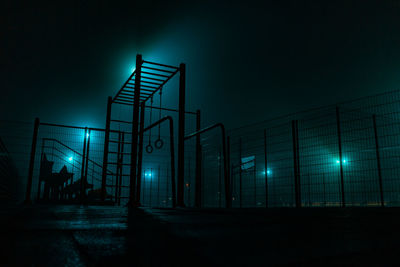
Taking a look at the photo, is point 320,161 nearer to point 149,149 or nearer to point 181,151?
point 181,151

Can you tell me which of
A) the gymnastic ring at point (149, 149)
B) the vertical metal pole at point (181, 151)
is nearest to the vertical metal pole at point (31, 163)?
the gymnastic ring at point (149, 149)

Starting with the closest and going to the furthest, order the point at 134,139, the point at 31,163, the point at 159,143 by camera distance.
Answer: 1. the point at 134,139
2. the point at 31,163
3. the point at 159,143

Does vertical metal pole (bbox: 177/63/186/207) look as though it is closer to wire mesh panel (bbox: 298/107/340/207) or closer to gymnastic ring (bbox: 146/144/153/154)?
gymnastic ring (bbox: 146/144/153/154)

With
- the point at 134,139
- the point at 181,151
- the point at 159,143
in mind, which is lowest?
the point at 181,151

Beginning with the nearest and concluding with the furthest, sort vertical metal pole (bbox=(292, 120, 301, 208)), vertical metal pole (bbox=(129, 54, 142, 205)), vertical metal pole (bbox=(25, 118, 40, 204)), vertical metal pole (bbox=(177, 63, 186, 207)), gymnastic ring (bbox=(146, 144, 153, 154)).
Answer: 1. vertical metal pole (bbox=(292, 120, 301, 208))
2. vertical metal pole (bbox=(129, 54, 142, 205))
3. vertical metal pole (bbox=(177, 63, 186, 207))
4. vertical metal pole (bbox=(25, 118, 40, 204))
5. gymnastic ring (bbox=(146, 144, 153, 154))

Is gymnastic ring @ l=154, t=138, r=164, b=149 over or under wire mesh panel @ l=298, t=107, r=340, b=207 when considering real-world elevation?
over

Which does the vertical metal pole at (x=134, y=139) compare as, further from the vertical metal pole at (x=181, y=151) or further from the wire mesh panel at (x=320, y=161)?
the wire mesh panel at (x=320, y=161)

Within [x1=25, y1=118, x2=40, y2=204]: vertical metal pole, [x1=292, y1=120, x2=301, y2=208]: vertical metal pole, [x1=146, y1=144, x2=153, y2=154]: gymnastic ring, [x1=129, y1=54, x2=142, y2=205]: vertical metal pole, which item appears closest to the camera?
[x1=292, y1=120, x2=301, y2=208]: vertical metal pole

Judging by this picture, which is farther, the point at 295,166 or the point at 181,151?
the point at 181,151

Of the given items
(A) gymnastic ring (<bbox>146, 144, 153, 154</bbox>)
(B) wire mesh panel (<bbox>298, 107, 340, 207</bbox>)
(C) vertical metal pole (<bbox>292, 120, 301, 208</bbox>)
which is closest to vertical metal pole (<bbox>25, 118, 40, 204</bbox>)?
(A) gymnastic ring (<bbox>146, 144, 153, 154</bbox>)

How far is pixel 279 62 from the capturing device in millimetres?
16203

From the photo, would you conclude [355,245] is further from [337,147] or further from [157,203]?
[157,203]

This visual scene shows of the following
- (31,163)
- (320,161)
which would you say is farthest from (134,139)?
(320,161)

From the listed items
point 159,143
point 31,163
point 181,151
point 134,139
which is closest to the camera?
point 134,139
